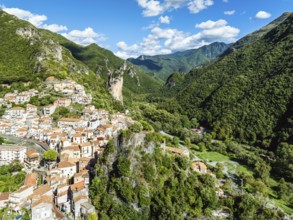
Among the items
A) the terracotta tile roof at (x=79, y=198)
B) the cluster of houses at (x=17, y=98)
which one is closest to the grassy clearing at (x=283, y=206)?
the terracotta tile roof at (x=79, y=198)

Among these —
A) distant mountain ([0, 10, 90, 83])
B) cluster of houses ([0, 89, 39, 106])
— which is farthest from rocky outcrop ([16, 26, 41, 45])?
cluster of houses ([0, 89, 39, 106])

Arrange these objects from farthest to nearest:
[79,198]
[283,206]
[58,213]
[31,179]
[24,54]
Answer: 1. [24,54]
2. [283,206]
3. [31,179]
4. [79,198]
5. [58,213]

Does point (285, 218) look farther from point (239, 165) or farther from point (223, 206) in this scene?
point (239, 165)

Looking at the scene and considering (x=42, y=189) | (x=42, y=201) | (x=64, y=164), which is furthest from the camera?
(x=64, y=164)

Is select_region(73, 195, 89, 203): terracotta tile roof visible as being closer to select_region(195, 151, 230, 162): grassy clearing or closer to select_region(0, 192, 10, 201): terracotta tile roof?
select_region(0, 192, 10, 201): terracotta tile roof

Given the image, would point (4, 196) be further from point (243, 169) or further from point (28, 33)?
point (28, 33)

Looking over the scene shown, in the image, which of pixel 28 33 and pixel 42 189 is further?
pixel 28 33

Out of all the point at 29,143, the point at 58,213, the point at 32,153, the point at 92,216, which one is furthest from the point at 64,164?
the point at 29,143
